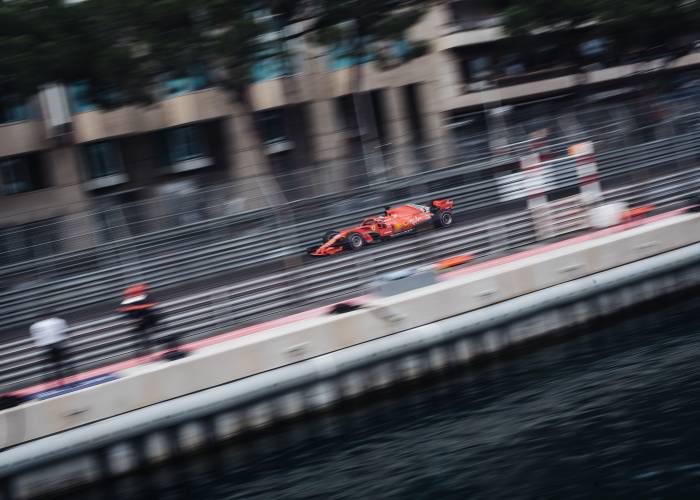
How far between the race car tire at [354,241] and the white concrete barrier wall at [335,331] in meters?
4.18

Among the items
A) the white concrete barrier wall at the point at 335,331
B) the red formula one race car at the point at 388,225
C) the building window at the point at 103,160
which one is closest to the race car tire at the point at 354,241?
the red formula one race car at the point at 388,225

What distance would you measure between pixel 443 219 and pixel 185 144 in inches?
659

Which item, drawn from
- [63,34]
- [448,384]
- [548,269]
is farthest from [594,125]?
[63,34]

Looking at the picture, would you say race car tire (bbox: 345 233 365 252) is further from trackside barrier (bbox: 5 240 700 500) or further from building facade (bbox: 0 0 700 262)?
building facade (bbox: 0 0 700 262)

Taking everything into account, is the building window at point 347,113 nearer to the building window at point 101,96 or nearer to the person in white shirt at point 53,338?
the building window at point 101,96

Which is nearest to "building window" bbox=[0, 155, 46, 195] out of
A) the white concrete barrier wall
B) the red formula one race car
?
the red formula one race car

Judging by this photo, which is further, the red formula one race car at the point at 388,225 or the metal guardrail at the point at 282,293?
the red formula one race car at the point at 388,225

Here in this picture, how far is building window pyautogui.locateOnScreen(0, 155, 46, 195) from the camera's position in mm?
34781

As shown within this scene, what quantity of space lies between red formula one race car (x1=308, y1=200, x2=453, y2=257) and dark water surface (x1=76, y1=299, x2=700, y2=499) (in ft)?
16.2

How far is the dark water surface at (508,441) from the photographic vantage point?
12.6m

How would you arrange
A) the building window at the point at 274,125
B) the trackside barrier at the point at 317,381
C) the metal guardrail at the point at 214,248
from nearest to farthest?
the trackside barrier at the point at 317,381, the metal guardrail at the point at 214,248, the building window at the point at 274,125

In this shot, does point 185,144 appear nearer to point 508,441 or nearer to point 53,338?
point 53,338

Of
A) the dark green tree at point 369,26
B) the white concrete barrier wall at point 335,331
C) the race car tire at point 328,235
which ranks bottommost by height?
the white concrete barrier wall at point 335,331

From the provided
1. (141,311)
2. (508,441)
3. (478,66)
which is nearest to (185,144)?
(478,66)
